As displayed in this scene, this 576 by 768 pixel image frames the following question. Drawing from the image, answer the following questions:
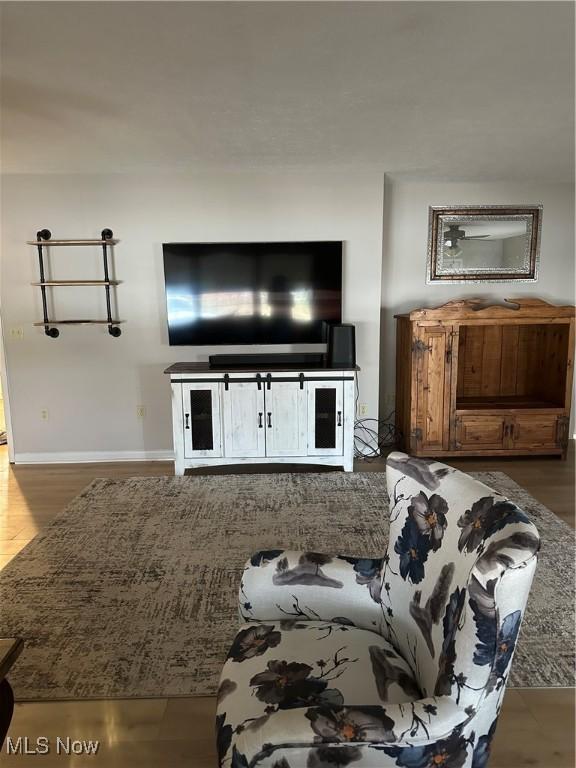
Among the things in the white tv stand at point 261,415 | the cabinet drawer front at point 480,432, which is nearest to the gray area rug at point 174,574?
the white tv stand at point 261,415

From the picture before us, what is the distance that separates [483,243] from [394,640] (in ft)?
12.6

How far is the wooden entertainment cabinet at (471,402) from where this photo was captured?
154 inches

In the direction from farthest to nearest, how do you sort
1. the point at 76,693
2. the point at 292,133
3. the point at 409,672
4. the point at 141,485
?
the point at 141,485 → the point at 292,133 → the point at 76,693 → the point at 409,672

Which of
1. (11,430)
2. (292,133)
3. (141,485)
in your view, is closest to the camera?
(292,133)

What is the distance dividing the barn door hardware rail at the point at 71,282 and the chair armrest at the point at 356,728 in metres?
3.60

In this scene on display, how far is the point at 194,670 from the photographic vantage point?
180 cm

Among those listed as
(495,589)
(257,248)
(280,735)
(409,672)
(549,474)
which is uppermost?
(257,248)

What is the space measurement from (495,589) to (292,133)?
2.89 metres

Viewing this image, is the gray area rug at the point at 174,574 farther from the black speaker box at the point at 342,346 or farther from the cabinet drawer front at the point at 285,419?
the black speaker box at the point at 342,346

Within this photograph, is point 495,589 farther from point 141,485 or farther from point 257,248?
point 257,248

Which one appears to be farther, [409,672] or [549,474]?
[549,474]

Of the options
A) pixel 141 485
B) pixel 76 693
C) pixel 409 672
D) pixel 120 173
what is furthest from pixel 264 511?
pixel 120 173

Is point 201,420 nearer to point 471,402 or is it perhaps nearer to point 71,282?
point 71,282

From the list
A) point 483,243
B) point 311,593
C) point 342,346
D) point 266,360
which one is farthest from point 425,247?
point 311,593
